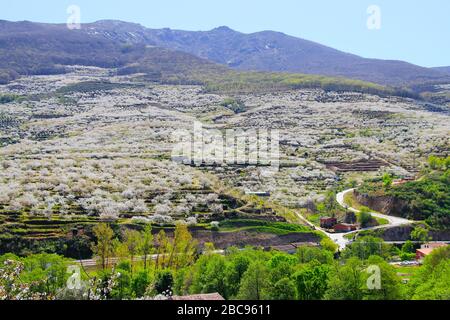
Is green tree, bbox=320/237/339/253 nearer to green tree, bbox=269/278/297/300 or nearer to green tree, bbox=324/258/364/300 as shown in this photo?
green tree, bbox=324/258/364/300

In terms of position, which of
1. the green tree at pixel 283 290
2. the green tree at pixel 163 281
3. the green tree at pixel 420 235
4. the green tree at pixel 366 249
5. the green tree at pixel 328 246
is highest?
the green tree at pixel 283 290

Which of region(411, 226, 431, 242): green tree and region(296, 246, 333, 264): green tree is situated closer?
region(296, 246, 333, 264): green tree

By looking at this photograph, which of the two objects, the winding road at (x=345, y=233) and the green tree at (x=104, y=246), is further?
the winding road at (x=345, y=233)

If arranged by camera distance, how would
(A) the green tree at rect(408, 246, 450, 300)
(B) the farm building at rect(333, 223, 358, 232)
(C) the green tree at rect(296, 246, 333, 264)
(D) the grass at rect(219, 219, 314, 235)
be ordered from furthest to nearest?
(B) the farm building at rect(333, 223, 358, 232), (D) the grass at rect(219, 219, 314, 235), (C) the green tree at rect(296, 246, 333, 264), (A) the green tree at rect(408, 246, 450, 300)

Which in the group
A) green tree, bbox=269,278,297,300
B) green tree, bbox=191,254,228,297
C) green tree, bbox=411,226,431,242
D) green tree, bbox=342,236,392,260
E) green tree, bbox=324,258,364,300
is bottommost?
green tree, bbox=411,226,431,242

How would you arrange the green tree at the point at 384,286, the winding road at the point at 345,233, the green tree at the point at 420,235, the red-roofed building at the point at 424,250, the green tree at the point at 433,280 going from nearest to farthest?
the green tree at the point at 433,280 < the green tree at the point at 384,286 < the red-roofed building at the point at 424,250 < the winding road at the point at 345,233 < the green tree at the point at 420,235

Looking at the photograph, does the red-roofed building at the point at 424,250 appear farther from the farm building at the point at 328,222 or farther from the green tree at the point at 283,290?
the green tree at the point at 283,290

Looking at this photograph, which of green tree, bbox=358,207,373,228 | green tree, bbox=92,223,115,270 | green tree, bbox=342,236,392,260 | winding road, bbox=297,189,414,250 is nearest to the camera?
green tree, bbox=92,223,115,270

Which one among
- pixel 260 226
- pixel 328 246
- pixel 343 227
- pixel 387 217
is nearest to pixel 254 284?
pixel 328 246

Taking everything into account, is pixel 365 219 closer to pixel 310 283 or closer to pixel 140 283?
pixel 310 283

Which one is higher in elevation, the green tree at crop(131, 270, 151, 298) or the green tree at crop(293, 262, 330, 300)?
the green tree at crop(293, 262, 330, 300)

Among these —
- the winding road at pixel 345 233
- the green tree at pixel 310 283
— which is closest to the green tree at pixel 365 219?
the winding road at pixel 345 233

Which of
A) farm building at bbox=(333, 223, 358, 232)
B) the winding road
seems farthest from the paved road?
farm building at bbox=(333, 223, 358, 232)
